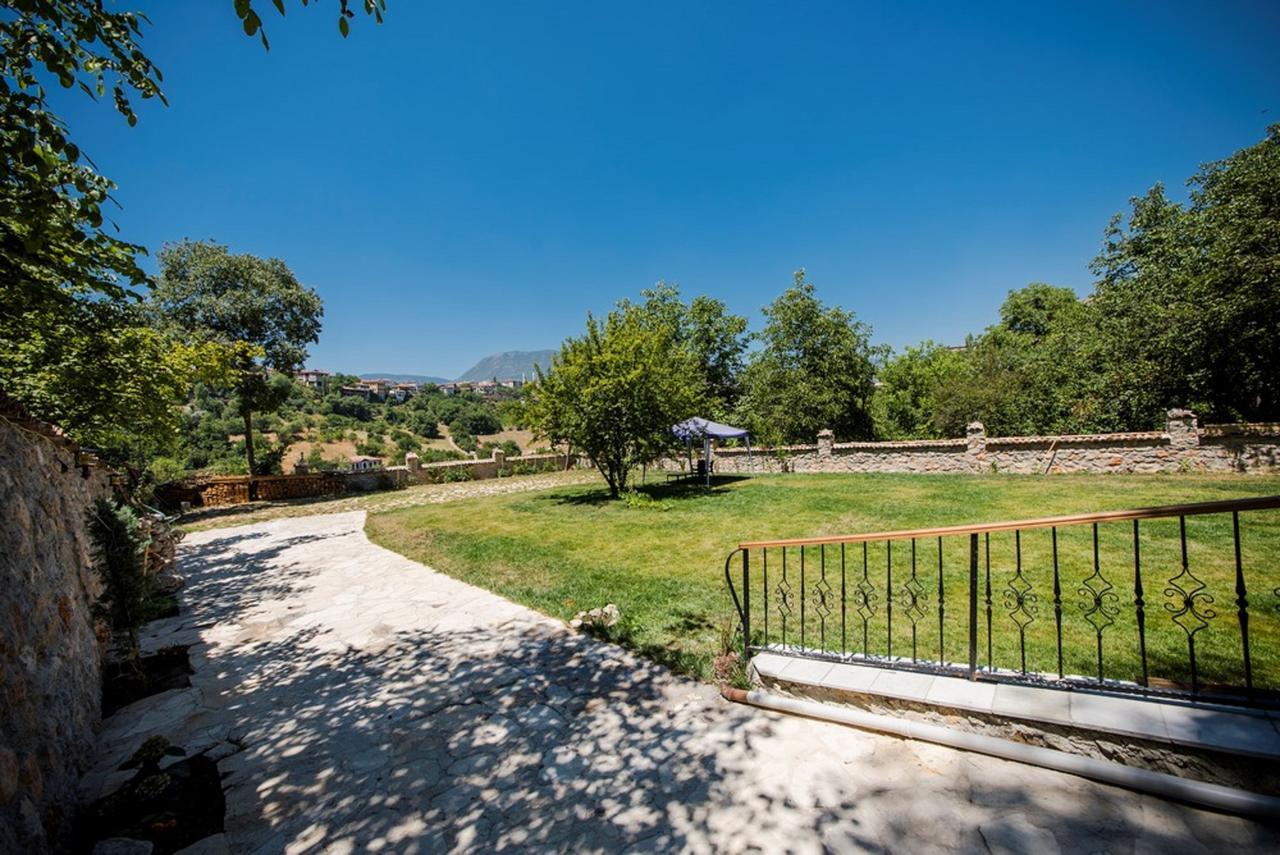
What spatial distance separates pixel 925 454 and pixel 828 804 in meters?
16.8

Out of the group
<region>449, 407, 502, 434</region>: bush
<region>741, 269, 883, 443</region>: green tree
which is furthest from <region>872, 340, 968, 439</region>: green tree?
<region>449, 407, 502, 434</region>: bush

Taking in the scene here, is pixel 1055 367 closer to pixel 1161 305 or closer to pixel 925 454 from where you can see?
pixel 1161 305

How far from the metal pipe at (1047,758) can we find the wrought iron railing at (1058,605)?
0.52m

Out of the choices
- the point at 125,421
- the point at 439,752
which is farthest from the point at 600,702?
the point at 125,421

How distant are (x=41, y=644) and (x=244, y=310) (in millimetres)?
20911

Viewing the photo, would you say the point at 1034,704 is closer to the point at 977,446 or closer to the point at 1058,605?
the point at 1058,605

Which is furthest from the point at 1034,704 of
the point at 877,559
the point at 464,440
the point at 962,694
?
the point at 464,440

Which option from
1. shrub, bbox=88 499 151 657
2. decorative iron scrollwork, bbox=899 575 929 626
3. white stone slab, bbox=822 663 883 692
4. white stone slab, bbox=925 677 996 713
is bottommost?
decorative iron scrollwork, bbox=899 575 929 626

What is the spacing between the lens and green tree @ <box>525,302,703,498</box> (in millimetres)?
13586

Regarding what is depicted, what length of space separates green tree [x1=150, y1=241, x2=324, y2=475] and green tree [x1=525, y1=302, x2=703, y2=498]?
499 inches

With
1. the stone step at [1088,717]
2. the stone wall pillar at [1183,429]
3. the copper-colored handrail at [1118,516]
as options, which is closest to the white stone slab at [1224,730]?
the stone step at [1088,717]

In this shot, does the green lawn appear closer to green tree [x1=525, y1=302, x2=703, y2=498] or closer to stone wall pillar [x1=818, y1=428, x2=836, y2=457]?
green tree [x1=525, y1=302, x2=703, y2=498]

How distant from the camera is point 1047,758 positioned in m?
2.75

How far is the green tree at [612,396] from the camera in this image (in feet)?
44.6
